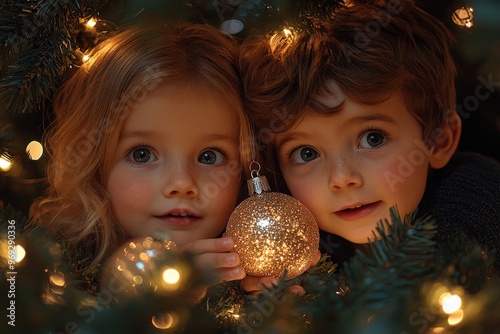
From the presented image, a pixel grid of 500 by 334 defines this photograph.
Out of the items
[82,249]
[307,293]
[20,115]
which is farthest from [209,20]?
[307,293]

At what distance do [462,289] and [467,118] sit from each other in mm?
1079

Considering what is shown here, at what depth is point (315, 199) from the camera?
121 cm

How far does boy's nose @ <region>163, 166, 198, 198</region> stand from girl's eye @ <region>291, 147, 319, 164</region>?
24 cm

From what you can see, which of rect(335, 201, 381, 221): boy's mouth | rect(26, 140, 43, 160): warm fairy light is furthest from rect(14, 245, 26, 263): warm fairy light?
rect(335, 201, 381, 221): boy's mouth

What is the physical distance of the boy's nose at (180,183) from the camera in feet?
3.76

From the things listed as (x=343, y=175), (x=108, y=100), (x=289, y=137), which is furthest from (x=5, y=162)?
(x=343, y=175)

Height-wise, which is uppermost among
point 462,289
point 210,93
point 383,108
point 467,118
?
point 467,118

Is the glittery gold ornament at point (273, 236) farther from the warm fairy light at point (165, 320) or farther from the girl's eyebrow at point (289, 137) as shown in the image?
the warm fairy light at point (165, 320)

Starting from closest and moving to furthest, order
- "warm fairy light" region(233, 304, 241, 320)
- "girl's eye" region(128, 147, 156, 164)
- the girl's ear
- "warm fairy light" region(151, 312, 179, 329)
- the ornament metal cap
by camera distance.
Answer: "warm fairy light" region(151, 312, 179, 329) < "warm fairy light" region(233, 304, 241, 320) < the ornament metal cap < "girl's eye" region(128, 147, 156, 164) < the girl's ear

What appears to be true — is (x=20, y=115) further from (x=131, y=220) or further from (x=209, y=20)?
(x=209, y=20)

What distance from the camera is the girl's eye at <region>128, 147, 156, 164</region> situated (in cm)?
121

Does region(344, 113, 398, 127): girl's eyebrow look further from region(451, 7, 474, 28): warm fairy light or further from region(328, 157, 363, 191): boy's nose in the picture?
region(451, 7, 474, 28): warm fairy light

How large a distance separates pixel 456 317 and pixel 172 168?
2.23ft

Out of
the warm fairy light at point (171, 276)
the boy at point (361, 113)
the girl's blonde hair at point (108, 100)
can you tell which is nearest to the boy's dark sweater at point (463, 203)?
the boy at point (361, 113)
